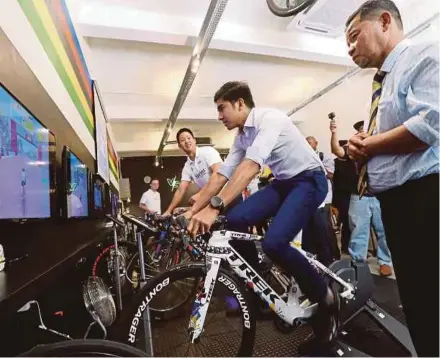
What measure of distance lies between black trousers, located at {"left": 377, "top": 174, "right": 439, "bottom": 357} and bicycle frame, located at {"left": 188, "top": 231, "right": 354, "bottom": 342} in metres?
0.73

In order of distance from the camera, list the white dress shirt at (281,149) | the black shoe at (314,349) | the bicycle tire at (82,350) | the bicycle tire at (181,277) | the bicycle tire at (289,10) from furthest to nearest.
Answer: the bicycle tire at (289,10) → the white dress shirt at (281,149) → the black shoe at (314,349) → the bicycle tire at (181,277) → the bicycle tire at (82,350)

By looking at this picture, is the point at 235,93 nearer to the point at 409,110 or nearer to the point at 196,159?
the point at 409,110

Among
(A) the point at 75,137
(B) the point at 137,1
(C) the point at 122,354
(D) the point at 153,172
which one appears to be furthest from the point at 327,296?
(D) the point at 153,172

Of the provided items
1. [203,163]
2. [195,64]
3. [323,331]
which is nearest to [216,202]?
[323,331]

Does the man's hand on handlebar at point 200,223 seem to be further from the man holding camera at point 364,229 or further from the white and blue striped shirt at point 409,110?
the man holding camera at point 364,229

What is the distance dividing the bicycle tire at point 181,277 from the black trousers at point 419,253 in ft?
2.33

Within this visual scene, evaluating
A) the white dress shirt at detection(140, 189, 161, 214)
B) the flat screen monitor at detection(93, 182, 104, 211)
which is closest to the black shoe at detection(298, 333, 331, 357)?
the flat screen monitor at detection(93, 182, 104, 211)

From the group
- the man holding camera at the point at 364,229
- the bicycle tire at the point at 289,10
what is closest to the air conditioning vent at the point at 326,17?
the bicycle tire at the point at 289,10

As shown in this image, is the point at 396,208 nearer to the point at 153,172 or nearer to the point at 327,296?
the point at 327,296

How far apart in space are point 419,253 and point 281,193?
1.02 m

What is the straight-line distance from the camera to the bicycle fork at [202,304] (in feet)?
4.56

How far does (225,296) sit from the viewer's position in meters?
1.51

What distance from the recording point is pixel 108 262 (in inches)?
126

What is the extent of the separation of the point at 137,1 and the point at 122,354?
406 centimetres
